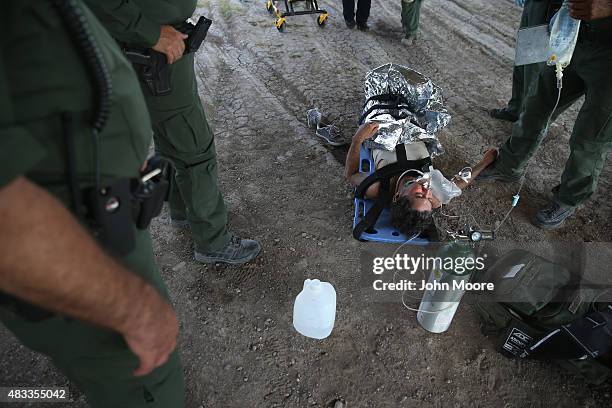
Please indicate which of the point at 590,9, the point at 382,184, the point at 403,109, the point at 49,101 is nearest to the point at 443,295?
the point at 382,184

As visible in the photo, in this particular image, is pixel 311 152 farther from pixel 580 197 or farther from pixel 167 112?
pixel 580 197

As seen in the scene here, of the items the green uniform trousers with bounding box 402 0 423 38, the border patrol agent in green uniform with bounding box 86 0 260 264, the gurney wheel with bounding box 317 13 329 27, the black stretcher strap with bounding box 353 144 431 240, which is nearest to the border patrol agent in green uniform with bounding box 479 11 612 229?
the black stretcher strap with bounding box 353 144 431 240

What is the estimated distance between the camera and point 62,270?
0.76 m

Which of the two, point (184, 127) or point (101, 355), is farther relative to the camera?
point (184, 127)

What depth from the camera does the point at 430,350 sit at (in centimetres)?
225

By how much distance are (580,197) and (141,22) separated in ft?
9.80

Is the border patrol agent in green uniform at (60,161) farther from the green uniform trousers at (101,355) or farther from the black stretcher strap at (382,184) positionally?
the black stretcher strap at (382,184)

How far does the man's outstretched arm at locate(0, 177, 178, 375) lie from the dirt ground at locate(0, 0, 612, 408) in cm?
131

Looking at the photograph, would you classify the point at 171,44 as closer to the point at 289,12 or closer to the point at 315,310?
the point at 315,310

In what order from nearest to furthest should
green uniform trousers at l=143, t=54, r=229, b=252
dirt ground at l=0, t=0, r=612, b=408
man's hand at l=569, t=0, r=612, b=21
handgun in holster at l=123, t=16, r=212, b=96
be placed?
handgun in holster at l=123, t=16, r=212, b=96, green uniform trousers at l=143, t=54, r=229, b=252, dirt ground at l=0, t=0, r=612, b=408, man's hand at l=569, t=0, r=612, b=21

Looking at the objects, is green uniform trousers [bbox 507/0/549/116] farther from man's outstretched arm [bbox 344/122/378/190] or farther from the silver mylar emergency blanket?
man's outstretched arm [bbox 344/122/378/190]

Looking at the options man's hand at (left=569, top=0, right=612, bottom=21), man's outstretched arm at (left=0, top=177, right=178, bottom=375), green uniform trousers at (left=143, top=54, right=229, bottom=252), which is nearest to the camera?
man's outstretched arm at (left=0, top=177, right=178, bottom=375)

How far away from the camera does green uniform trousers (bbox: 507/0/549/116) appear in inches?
123

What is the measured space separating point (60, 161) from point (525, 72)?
148 inches
